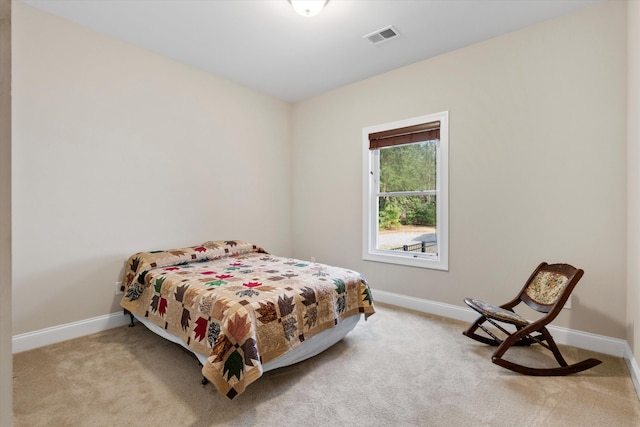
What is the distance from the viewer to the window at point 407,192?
3.23 meters

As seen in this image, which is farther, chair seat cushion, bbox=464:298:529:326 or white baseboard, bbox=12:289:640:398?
white baseboard, bbox=12:289:640:398

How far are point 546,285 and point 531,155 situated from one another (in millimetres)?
1121

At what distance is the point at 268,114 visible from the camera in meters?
4.31

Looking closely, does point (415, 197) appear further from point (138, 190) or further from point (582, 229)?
point (138, 190)

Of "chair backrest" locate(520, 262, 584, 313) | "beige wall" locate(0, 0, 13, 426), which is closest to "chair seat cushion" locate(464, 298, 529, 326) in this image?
"chair backrest" locate(520, 262, 584, 313)

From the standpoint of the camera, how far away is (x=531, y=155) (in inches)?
105

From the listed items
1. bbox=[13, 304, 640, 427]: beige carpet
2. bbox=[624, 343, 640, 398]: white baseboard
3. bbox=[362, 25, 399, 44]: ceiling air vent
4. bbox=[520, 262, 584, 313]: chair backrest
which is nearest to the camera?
bbox=[13, 304, 640, 427]: beige carpet

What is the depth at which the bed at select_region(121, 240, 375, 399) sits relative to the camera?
172cm

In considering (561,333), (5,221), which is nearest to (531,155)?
(561,333)

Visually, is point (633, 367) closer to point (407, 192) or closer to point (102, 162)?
point (407, 192)

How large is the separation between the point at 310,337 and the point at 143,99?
9.28 feet

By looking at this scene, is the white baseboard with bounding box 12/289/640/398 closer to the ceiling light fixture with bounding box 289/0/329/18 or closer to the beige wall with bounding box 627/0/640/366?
the beige wall with bounding box 627/0/640/366

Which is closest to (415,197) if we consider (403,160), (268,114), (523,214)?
(403,160)

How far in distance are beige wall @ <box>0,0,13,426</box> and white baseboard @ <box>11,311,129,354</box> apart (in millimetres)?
2438
